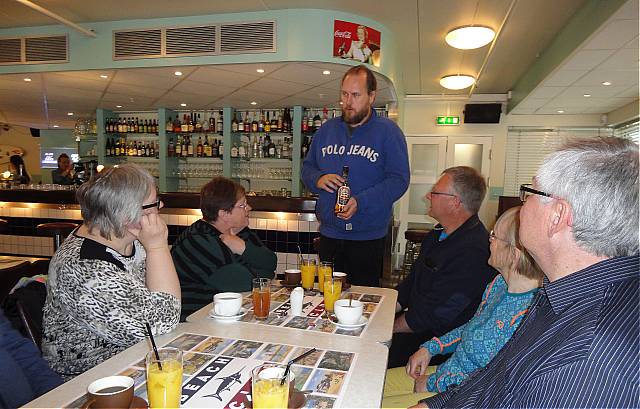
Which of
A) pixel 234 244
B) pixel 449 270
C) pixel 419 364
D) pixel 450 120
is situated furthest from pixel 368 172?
pixel 450 120

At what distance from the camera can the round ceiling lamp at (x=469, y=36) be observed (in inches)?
168

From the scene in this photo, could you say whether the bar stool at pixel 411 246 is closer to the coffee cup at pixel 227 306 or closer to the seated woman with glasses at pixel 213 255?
the seated woman with glasses at pixel 213 255

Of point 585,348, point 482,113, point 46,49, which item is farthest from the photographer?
point 482,113

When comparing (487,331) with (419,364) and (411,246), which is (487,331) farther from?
(411,246)

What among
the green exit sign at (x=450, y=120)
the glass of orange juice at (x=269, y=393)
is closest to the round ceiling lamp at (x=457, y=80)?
the green exit sign at (x=450, y=120)

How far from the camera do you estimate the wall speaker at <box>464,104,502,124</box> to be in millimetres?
7531

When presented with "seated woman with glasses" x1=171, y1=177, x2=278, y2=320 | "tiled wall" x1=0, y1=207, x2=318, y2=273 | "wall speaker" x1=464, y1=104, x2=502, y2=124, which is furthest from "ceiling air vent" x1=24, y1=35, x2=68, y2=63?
"wall speaker" x1=464, y1=104, x2=502, y2=124

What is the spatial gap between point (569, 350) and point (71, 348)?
58.2 inches

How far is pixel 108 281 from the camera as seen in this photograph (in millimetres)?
1341

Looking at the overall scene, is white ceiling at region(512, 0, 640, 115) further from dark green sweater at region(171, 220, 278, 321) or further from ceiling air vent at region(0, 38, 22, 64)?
ceiling air vent at region(0, 38, 22, 64)

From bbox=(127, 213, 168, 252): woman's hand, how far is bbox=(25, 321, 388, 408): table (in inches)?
12.3

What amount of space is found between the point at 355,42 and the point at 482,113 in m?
4.13

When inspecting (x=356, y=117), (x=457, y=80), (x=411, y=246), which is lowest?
(x=411, y=246)

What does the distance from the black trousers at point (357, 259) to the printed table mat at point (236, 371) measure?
4.02ft
